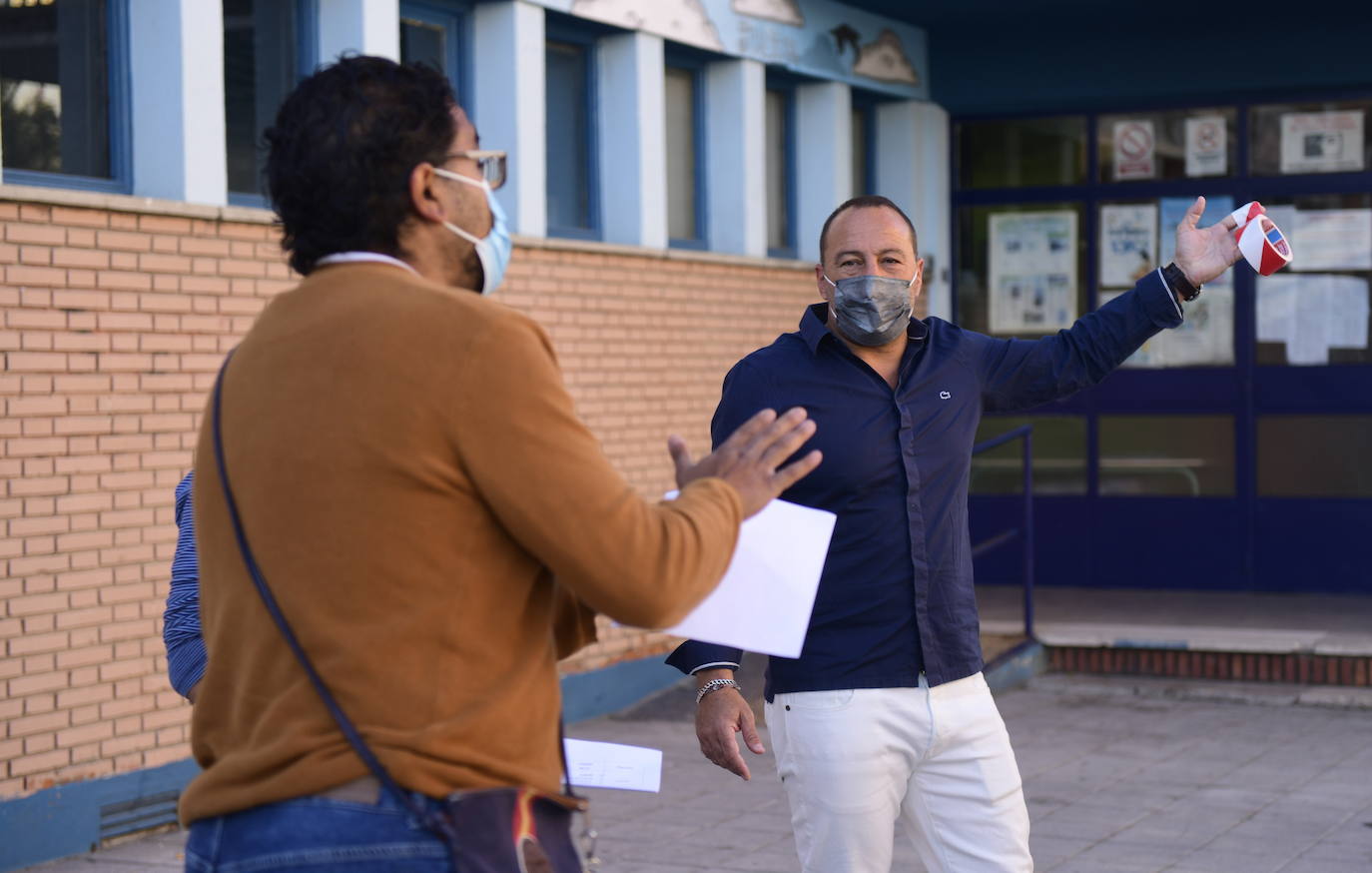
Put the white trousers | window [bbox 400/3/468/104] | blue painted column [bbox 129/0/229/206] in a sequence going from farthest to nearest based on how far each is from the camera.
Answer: window [bbox 400/3/468/104], blue painted column [bbox 129/0/229/206], the white trousers

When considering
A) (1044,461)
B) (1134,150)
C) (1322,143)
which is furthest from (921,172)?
(1322,143)

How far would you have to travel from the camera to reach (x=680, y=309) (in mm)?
9977

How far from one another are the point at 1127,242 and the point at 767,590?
10160 mm

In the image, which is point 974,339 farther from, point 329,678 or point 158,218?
point 158,218

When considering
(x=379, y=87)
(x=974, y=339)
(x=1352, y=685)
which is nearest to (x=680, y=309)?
(x=1352, y=685)

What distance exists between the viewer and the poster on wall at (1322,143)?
451 inches

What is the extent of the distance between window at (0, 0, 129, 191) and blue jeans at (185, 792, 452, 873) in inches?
195

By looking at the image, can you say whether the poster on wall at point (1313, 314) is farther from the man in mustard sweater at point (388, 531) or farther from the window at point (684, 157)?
the man in mustard sweater at point (388, 531)

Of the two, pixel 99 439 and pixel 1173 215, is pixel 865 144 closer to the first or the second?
pixel 1173 215

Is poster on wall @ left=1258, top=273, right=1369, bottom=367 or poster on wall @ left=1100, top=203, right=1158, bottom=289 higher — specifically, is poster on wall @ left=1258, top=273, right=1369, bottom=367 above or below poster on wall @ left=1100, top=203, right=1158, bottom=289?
below

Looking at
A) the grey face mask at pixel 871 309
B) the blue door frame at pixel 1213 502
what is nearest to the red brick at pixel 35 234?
the grey face mask at pixel 871 309

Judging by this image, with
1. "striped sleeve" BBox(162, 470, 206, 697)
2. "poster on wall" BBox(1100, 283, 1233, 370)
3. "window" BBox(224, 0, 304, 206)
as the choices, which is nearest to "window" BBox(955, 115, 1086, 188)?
"poster on wall" BBox(1100, 283, 1233, 370)

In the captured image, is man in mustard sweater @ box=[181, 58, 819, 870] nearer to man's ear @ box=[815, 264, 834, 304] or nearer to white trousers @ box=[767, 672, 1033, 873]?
white trousers @ box=[767, 672, 1033, 873]

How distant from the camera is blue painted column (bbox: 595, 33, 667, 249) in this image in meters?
9.66
